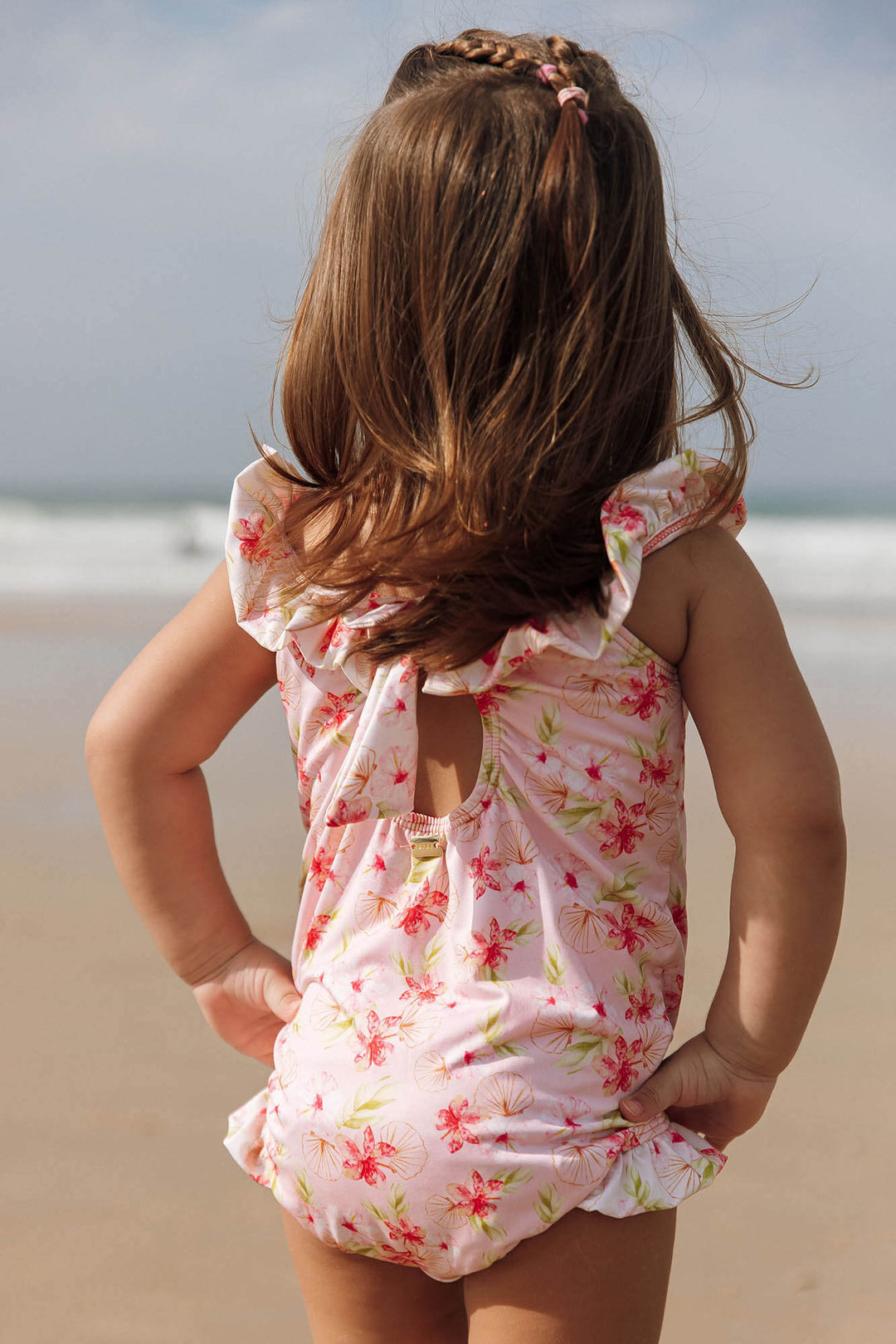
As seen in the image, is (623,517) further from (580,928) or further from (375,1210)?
(375,1210)

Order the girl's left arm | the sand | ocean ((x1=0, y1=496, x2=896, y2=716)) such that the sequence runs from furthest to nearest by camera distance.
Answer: ocean ((x1=0, y1=496, x2=896, y2=716))
the sand
the girl's left arm

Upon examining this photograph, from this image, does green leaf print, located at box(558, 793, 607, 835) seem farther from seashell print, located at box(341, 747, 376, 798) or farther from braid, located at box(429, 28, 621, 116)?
braid, located at box(429, 28, 621, 116)

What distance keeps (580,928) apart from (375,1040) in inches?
7.2

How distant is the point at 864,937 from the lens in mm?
2879

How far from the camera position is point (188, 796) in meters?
1.20

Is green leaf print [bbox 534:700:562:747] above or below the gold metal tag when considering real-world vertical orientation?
above

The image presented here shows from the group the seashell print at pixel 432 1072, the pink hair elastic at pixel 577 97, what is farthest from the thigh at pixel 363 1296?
the pink hair elastic at pixel 577 97

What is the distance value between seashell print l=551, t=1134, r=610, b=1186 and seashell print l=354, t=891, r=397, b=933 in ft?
0.73

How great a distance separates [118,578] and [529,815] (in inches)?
350

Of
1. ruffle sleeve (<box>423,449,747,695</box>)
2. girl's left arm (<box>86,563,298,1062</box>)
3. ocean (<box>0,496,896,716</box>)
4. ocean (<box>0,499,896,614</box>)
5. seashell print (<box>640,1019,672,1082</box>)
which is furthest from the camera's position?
ocean (<box>0,499,896,614</box>)

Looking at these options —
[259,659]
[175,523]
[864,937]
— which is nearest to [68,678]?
[864,937]

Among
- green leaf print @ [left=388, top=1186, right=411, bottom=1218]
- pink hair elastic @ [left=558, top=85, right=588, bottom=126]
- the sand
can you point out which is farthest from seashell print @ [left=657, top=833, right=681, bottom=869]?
the sand

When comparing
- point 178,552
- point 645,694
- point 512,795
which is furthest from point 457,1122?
point 178,552

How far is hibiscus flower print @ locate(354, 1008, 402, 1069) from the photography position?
Answer: 3.18 feet
